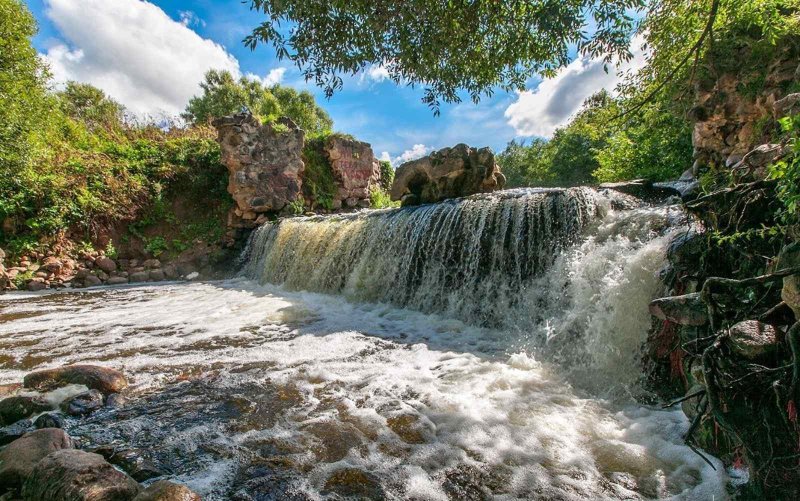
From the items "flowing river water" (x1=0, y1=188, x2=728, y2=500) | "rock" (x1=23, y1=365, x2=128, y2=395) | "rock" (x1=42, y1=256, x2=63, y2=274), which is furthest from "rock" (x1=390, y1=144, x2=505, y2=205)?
"rock" (x1=42, y1=256, x2=63, y2=274)

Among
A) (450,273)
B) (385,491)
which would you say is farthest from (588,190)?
(385,491)

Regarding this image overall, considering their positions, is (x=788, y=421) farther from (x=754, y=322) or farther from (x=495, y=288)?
(x=495, y=288)

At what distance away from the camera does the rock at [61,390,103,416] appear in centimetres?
245

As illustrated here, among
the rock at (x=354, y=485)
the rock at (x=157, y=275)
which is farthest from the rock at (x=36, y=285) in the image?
the rock at (x=354, y=485)

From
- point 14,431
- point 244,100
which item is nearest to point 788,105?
point 14,431

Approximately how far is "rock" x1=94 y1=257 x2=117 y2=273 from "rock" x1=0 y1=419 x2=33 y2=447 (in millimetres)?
9438

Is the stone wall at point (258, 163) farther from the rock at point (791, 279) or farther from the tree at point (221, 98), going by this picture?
the tree at point (221, 98)

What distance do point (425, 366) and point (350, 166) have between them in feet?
39.3

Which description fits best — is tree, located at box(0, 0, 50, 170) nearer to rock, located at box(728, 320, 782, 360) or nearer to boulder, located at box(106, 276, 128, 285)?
boulder, located at box(106, 276, 128, 285)

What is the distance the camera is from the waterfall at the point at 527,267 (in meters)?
3.30

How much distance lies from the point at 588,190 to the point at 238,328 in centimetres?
526

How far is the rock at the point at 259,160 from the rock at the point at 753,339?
1206 cm

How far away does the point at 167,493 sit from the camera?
1.54m

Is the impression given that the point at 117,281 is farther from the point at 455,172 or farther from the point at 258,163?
the point at 455,172
